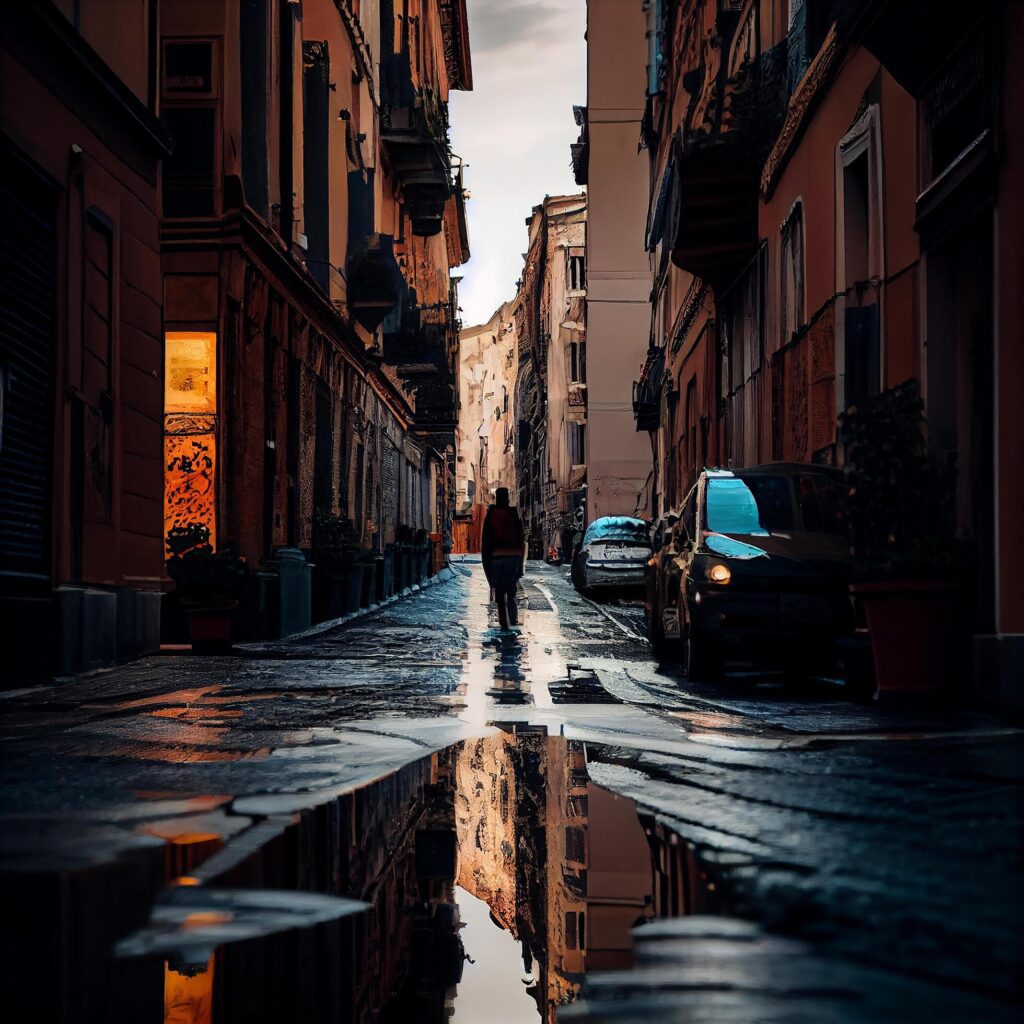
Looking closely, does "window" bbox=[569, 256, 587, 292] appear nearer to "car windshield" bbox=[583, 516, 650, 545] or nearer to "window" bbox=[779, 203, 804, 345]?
"car windshield" bbox=[583, 516, 650, 545]

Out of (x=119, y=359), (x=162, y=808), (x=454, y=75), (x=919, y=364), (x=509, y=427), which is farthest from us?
(x=509, y=427)

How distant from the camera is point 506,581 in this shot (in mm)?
18188

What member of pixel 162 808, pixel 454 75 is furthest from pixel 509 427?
pixel 162 808

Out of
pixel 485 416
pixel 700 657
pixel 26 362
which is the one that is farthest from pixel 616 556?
pixel 485 416

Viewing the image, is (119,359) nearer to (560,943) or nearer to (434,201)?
(560,943)

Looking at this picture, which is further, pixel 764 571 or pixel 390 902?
pixel 764 571

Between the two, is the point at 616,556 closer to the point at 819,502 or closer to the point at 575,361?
the point at 819,502

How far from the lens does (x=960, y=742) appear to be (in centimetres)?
711

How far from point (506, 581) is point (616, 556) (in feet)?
30.8

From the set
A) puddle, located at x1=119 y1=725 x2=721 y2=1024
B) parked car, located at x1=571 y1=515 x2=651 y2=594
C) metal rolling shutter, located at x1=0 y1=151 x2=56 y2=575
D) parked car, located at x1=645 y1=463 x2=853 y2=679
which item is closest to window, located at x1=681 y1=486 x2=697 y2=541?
parked car, located at x1=645 y1=463 x2=853 y2=679

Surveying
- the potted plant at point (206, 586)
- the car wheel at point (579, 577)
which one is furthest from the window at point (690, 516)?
the car wheel at point (579, 577)

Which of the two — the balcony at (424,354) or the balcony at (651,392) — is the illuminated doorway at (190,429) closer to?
the balcony at (424,354)

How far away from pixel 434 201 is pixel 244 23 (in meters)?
19.3

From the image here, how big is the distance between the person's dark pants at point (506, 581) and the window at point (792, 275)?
4.51 meters
